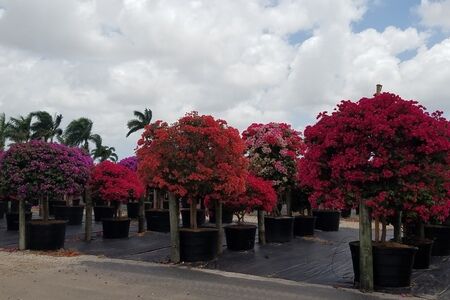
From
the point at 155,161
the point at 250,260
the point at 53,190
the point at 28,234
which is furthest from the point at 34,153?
the point at 250,260

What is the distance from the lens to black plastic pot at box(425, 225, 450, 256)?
34.6ft

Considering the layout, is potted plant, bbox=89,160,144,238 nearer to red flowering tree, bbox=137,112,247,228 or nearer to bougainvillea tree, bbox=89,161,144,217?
bougainvillea tree, bbox=89,161,144,217

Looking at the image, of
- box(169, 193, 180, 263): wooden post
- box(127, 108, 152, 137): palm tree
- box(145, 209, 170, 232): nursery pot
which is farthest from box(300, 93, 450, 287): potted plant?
box(127, 108, 152, 137): palm tree

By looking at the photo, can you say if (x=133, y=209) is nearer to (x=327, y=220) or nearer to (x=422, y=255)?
(x=327, y=220)

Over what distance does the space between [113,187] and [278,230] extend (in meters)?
4.34

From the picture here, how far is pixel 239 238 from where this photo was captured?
11047 millimetres

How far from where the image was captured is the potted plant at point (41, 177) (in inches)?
422

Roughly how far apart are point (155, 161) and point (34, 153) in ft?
11.2

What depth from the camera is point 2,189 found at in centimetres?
1100

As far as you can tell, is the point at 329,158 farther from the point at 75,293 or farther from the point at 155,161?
the point at 75,293

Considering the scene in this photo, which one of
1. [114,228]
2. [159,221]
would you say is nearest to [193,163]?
[114,228]

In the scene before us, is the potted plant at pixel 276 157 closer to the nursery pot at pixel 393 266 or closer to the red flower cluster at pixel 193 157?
the red flower cluster at pixel 193 157

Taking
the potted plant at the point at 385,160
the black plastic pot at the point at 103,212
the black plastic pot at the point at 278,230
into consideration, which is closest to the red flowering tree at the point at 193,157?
the potted plant at the point at 385,160

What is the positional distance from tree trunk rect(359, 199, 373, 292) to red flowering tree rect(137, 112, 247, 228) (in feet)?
8.74
